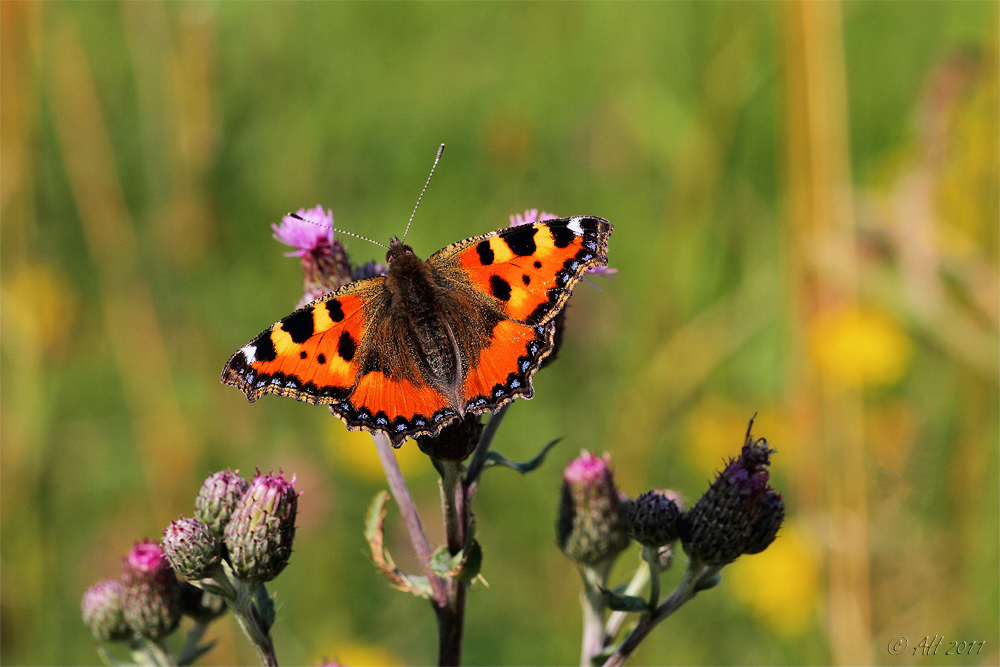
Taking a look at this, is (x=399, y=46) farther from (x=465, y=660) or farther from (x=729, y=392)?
(x=465, y=660)

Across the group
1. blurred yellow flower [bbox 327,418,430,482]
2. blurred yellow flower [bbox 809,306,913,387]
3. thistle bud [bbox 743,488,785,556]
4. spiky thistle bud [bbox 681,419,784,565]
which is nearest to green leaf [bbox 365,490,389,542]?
spiky thistle bud [bbox 681,419,784,565]

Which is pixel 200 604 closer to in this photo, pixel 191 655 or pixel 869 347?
pixel 191 655

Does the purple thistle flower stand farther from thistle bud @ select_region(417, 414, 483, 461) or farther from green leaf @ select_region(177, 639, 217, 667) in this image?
green leaf @ select_region(177, 639, 217, 667)

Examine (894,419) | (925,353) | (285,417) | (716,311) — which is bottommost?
(894,419)

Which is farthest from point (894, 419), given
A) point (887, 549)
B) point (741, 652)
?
point (741, 652)

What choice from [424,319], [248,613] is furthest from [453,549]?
[424,319]

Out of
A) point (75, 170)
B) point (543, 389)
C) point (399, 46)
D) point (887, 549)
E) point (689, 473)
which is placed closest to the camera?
point (887, 549)
